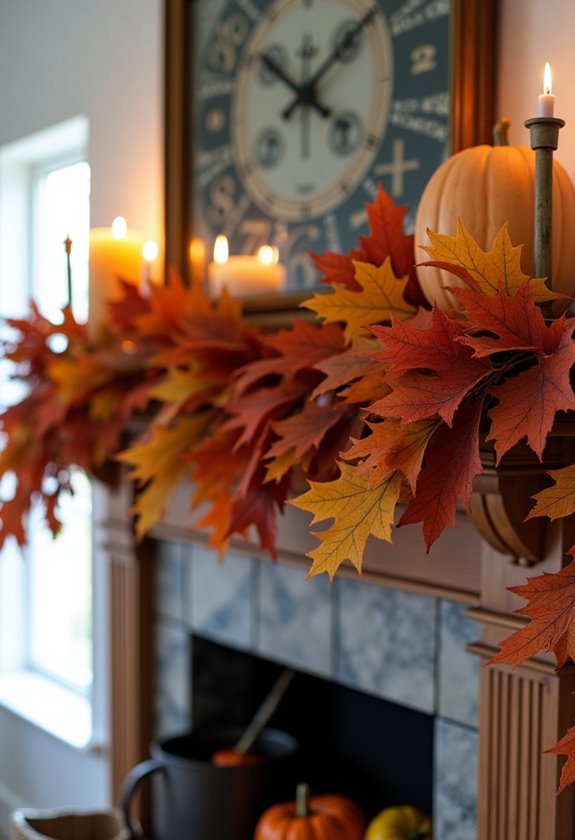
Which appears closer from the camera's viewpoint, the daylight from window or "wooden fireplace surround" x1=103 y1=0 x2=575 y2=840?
"wooden fireplace surround" x1=103 y1=0 x2=575 y2=840

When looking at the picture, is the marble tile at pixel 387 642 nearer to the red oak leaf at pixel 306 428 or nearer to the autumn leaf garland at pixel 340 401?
the autumn leaf garland at pixel 340 401

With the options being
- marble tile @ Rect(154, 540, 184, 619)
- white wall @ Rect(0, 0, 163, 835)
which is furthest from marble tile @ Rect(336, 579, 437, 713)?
white wall @ Rect(0, 0, 163, 835)

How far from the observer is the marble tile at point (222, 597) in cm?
150

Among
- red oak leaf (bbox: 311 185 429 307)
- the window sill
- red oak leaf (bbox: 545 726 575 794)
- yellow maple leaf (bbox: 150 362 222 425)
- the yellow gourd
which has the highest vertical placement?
red oak leaf (bbox: 311 185 429 307)

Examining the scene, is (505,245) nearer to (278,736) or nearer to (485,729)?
(485,729)

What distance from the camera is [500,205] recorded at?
922 mm

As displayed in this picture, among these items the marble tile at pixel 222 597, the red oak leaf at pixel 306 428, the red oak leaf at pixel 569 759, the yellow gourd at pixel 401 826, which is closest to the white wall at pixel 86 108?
the marble tile at pixel 222 597

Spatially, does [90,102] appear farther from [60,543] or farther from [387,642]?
[387,642]

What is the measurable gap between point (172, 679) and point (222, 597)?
0.80ft

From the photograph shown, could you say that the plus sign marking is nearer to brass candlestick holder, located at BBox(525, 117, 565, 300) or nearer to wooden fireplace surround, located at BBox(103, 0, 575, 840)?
wooden fireplace surround, located at BBox(103, 0, 575, 840)

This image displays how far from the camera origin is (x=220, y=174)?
61.5 inches

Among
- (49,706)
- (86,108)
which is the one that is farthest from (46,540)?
(86,108)

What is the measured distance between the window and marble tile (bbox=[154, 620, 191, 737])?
0.60m

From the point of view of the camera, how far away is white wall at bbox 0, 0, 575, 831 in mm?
1772
